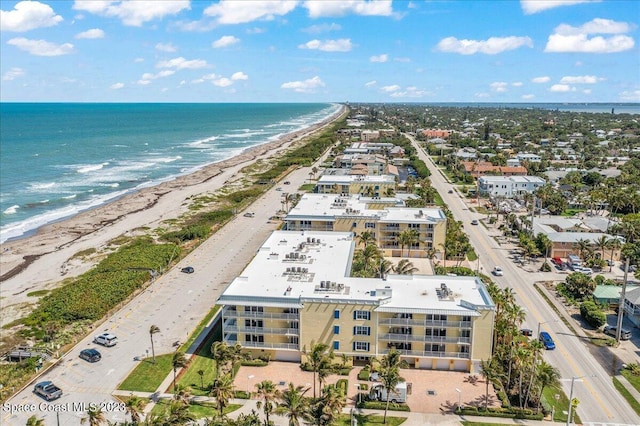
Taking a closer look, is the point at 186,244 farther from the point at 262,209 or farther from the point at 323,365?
the point at 323,365

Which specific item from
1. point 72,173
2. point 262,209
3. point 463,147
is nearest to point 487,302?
point 262,209

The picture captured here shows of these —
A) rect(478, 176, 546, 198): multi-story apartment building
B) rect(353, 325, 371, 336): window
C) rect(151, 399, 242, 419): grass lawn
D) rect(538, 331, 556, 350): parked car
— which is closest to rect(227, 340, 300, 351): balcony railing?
rect(353, 325, 371, 336): window

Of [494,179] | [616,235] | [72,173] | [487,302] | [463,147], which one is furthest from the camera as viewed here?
[463,147]

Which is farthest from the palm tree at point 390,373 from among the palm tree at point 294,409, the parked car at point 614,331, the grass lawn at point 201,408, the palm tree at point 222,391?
the parked car at point 614,331

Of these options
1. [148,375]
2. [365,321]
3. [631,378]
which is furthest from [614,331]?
[148,375]

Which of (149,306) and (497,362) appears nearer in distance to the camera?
(497,362)
